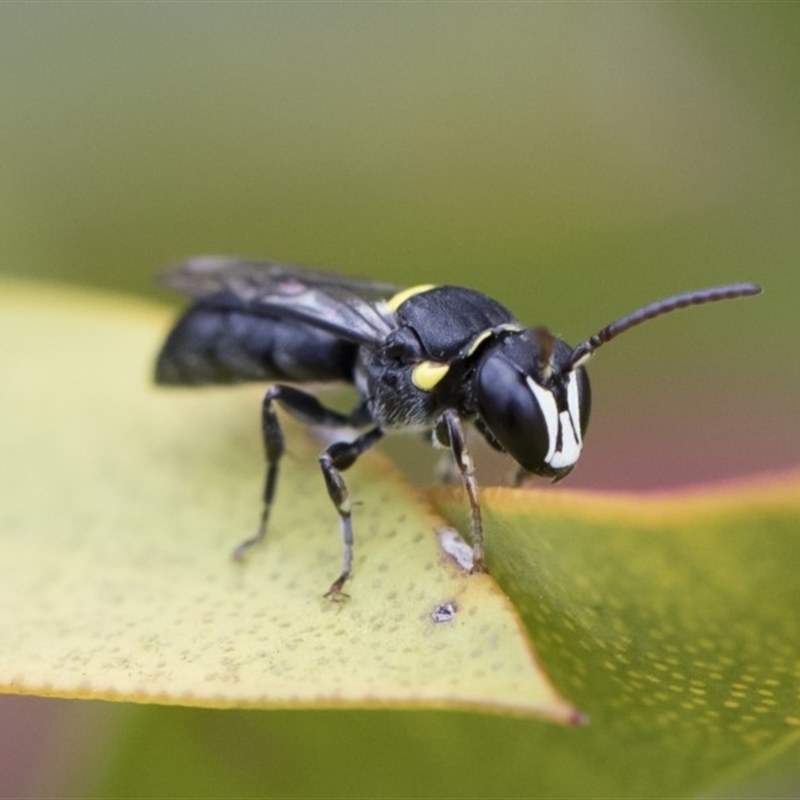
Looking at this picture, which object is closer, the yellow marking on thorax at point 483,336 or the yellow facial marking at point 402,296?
the yellow marking on thorax at point 483,336

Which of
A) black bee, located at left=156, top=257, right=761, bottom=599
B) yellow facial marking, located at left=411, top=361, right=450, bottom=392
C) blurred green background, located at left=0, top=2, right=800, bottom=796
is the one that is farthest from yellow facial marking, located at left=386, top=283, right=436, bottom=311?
blurred green background, located at left=0, top=2, right=800, bottom=796

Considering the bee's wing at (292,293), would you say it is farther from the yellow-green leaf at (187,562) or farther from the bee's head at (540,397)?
the bee's head at (540,397)

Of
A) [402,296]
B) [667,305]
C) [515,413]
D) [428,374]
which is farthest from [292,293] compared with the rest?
[667,305]

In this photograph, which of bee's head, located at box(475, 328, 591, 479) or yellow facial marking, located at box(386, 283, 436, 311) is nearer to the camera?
bee's head, located at box(475, 328, 591, 479)

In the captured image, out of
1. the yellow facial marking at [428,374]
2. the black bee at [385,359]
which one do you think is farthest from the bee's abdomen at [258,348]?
the yellow facial marking at [428,374]

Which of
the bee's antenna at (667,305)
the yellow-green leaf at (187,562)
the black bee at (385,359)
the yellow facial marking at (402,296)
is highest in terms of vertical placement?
the bee's antenna at (667,305)

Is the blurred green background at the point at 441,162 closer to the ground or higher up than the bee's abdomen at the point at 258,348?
higher up

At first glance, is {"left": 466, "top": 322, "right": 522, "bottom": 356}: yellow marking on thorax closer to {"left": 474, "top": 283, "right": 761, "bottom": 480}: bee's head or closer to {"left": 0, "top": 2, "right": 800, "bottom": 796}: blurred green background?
{"left": 474, "top": 283, "right": 761, "bottom": 480}: bee's head

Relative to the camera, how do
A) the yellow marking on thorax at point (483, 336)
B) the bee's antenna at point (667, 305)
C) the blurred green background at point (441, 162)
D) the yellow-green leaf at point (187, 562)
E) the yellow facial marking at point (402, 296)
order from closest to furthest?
the yellow-green leaf at point (187, 562) → the bee's antenna at point (667, 305) → the yellow marking on thorax at point (483, 336) → the yellow facial marking at point (402, 296) → the blurred green background at point (441, 162)
